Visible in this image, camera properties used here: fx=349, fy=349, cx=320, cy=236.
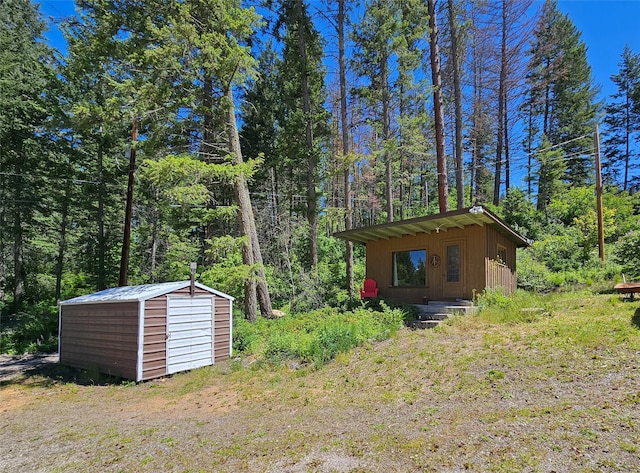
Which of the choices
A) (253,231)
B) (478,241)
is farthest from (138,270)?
(478,241)

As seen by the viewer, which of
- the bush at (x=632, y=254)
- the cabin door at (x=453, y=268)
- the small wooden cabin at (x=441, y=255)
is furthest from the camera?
the cabin door at (x=453, y=268)

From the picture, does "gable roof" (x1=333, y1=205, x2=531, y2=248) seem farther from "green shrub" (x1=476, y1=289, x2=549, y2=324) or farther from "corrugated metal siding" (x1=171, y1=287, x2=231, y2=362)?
"corrugated metal siding" (x1=171, y1=287, x2=231, y2=362)

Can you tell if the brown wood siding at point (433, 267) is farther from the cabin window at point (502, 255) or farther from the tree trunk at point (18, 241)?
the tree trunk at point (18, 241)

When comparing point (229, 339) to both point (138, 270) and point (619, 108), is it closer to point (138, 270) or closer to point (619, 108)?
point (138, 270)

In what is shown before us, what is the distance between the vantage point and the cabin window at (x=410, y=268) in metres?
10.3

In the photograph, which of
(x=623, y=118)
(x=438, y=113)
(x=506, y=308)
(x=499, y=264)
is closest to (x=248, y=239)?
(x=506, y=308)

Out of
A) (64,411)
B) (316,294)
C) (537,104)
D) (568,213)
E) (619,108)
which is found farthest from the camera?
(619,108)

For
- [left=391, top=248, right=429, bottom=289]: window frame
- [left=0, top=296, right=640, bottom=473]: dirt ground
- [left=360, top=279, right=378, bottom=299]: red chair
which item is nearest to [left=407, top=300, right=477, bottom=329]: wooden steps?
[left=391, top=248, right=429, bottom=289]: window frame

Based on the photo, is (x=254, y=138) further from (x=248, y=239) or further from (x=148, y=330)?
(x=148, y=330)

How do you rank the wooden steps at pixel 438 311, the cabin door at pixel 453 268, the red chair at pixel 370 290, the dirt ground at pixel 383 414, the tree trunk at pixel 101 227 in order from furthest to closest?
1. the tree trunk at pixel 101 227
2. the red chair at pixel 370 290
3. the cabin door at pixel 453 268
4. the wooden steps at pixel 438 311
5. the dirt ground at pixel 383 414

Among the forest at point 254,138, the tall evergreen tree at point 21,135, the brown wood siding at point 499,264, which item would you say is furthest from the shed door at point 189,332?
the tall evergreen tree at point 21,135

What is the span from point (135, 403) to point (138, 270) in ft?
41.2

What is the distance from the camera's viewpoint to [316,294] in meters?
12.4

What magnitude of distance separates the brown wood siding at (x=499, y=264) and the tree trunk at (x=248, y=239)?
6277mm
